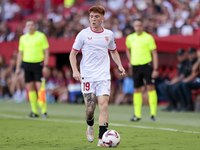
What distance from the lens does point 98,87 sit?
605cm

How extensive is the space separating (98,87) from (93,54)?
493 mm

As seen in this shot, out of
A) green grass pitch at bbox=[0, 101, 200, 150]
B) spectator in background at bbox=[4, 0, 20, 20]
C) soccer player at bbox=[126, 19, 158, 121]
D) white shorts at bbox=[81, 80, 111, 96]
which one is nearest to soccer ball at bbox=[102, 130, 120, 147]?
green grass pitch at bbox=[0, 101, 200, 150]

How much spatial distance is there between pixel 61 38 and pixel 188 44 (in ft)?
21.7

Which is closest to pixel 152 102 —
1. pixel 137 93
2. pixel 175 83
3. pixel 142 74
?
pixel 137 93

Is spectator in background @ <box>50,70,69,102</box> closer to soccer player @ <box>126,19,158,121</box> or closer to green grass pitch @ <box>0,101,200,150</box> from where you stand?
soccer player @ <box>126,19,158,121</box>

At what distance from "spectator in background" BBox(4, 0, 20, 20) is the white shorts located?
23125 mm

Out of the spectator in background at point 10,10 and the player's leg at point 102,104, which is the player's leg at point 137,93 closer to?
the player's leg at point 102,104

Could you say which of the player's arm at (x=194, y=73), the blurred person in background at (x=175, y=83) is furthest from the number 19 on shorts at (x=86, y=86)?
the blurred person in background at (x=175, y=83)

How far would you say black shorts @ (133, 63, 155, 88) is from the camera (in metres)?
9.86

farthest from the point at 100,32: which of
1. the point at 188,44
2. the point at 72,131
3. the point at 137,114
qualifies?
the point at 188,44

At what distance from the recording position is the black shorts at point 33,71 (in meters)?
10.6

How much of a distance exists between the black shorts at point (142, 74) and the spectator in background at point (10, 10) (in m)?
19.8

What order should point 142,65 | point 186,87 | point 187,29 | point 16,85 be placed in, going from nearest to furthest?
1. point 142,65
2. point 186,87
3. point 187,29
4. point 16,85

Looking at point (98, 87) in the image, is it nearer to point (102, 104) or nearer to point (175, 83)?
point (102, 104)
